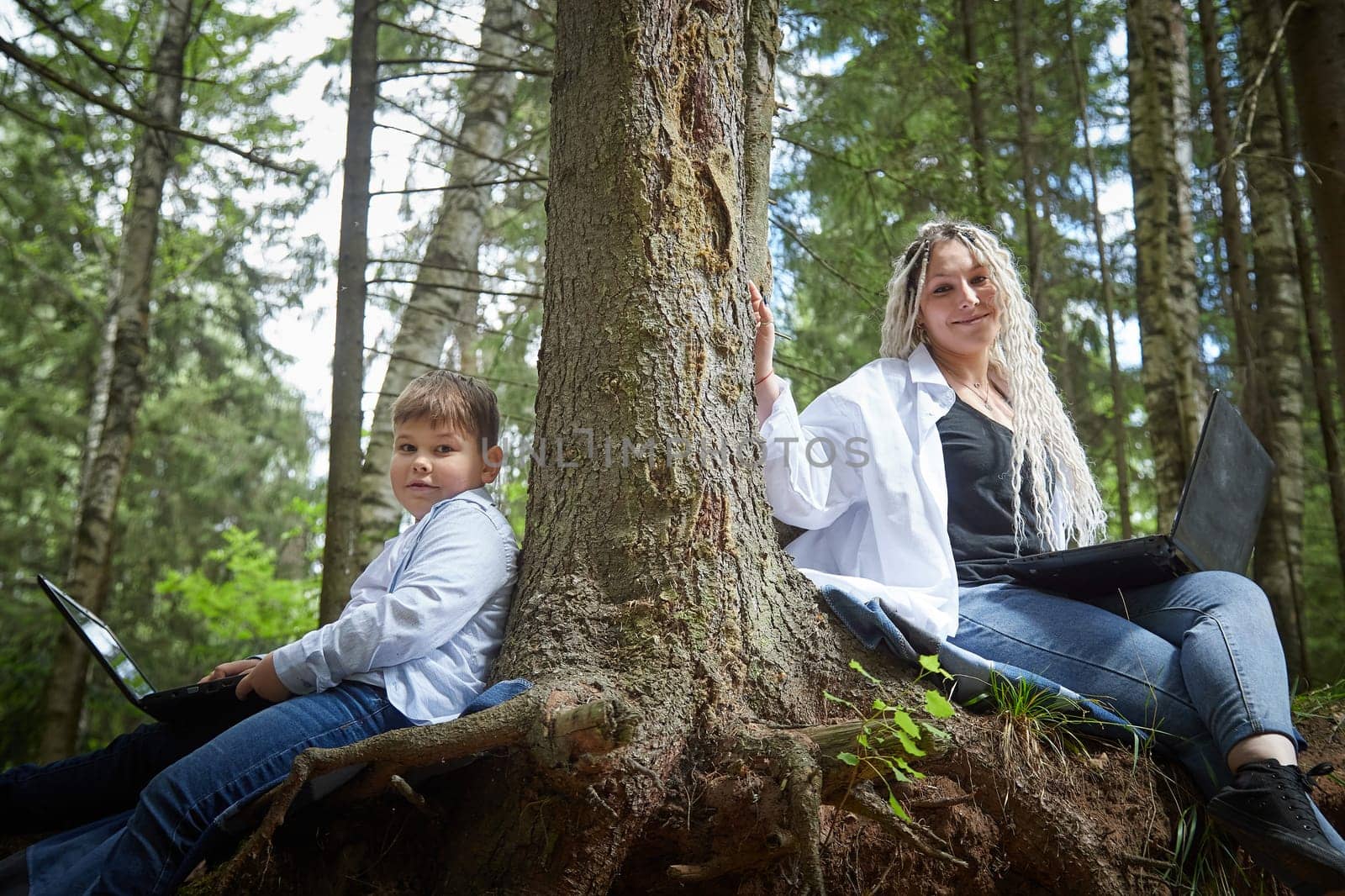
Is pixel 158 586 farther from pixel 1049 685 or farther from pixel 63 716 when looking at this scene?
pixel 1049 685

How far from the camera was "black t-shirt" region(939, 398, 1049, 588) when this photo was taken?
3227mm

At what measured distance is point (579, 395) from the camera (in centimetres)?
268

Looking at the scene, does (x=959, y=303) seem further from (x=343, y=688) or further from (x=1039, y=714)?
(x=343, y=688)

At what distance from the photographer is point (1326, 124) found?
4535mm

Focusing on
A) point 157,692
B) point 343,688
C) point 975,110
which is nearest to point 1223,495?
point 343,688

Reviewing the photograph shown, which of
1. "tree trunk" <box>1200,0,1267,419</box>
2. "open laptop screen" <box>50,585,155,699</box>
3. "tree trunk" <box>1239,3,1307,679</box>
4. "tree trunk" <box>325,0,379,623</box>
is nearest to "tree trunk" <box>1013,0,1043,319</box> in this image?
"tree trunk" <box>1200,0,1267,419</box>

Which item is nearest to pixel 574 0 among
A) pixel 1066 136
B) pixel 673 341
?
pixel 673 341

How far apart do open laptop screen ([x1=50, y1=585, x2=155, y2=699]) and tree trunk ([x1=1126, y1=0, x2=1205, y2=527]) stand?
5.49 meters

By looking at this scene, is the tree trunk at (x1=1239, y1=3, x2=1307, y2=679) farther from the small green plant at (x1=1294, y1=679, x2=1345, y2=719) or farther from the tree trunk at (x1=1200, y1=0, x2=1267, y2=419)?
the small green plant at (x1=1294, y1=679, x2=1345, y2=719)

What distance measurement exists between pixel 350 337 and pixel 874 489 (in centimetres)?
302

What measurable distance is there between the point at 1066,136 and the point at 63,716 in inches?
458

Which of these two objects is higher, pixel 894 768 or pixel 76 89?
pixel 76 89

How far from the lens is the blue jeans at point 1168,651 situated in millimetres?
2598

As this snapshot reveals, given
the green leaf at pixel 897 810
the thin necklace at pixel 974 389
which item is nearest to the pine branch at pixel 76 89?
the thin necklace at pixel 974 389
